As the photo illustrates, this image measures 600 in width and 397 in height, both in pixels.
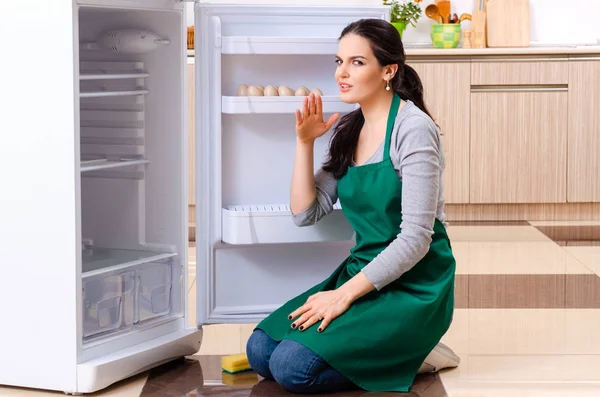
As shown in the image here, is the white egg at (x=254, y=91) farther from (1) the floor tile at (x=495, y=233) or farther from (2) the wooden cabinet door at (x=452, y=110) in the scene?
(2) the wooden cabinet door at (x=452, y=110)

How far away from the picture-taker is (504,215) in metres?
5.30

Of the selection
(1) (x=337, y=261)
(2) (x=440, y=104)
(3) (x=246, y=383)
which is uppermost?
(2) (x=440, y=104)

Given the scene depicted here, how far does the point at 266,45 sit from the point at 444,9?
305cm

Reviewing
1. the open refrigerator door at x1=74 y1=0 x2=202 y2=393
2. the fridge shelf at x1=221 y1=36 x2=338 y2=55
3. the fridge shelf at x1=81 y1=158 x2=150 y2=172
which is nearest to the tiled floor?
the open refrigerator door at x1=74 y1=0 x2=202 y2=393

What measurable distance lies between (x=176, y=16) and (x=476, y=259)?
210cm

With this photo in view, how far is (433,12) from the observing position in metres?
5.55

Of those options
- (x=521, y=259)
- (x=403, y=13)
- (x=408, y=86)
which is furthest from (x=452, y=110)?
(x=408, y=86)

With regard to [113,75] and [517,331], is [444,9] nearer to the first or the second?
[517,331]

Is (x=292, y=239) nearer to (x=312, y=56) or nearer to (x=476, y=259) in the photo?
(x=312, y=56)

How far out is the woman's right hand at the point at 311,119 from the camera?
2.46 metres

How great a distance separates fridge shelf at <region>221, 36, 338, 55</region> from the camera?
2658 mm

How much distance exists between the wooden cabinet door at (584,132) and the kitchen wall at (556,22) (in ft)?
1.82

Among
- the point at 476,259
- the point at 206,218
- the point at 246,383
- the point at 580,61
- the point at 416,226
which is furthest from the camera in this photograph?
the point at 580,61

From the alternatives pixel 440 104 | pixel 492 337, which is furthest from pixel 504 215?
pixel 492 337
